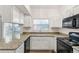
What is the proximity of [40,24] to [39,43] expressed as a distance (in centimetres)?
136

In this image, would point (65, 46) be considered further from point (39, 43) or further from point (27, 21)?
point (27, 21)

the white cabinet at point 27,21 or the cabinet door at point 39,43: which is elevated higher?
the white cabinet at point 27,21

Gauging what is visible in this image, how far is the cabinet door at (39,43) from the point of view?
5.80 m

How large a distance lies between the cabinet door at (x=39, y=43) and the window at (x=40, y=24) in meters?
1.03

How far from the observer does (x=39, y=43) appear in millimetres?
5840

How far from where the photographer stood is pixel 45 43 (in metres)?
5.86

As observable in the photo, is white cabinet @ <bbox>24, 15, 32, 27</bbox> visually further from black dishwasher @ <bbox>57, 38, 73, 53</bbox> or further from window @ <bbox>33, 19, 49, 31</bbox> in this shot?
black dishwasher @ <bbox>57, 38, 73, 53</bbox>

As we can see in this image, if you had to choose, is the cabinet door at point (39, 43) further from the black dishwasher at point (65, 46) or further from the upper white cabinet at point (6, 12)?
the upper white cabinet at point (6, 12)

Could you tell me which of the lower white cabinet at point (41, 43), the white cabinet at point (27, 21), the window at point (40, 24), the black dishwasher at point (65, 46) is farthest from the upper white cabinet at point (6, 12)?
the window at point (40, 24)

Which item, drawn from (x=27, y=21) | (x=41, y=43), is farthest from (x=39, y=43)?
(x=27, y=21)

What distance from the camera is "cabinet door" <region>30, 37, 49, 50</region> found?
5.80 meters
